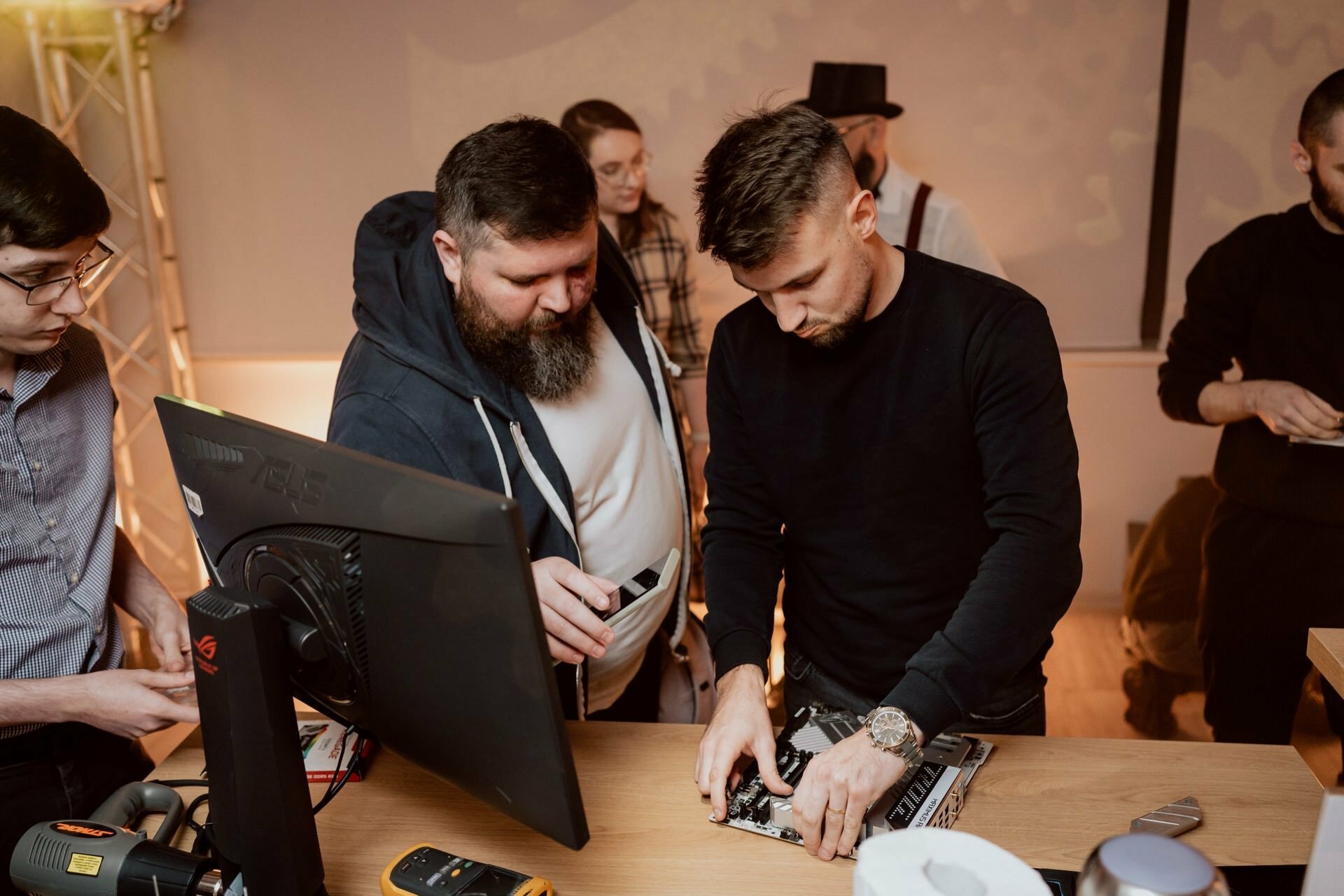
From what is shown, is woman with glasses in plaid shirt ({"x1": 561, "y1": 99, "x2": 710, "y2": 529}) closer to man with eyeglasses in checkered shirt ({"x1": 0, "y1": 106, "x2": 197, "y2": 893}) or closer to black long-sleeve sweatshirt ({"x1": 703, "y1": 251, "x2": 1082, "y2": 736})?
black long-sleeve sweatshirt ({"x1": 703, "y1": 251, "x2": 1082, "y2": 736})

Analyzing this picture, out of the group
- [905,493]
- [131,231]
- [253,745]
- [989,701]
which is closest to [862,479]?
[905,493]

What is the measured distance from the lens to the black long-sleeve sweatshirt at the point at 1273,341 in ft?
6.74

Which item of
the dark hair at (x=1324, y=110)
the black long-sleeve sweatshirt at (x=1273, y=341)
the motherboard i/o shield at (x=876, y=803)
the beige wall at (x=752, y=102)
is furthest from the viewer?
the beige wall at (x=752, y=102)

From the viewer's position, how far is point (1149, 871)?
597 millimetres

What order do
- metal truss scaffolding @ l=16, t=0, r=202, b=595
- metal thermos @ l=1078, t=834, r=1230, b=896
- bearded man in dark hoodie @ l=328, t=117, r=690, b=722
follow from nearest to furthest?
metal thermos @ l=1078, t=834, r=1230, b=896 → bearded man in dark hoodie @ l=328, t=117, r=690, b=722 → metal truss scaffolding @ l=16, t=0, r=202, b=595

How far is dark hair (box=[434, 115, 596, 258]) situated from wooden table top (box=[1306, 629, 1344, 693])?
112cm

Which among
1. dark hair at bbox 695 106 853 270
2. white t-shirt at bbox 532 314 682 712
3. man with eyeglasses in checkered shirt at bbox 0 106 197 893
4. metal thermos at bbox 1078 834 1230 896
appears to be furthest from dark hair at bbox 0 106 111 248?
metal thermos at bbox 1078 834 1230 896

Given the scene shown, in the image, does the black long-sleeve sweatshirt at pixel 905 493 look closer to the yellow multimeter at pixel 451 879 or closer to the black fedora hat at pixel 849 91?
the yellow multimeter at pixel 451 879

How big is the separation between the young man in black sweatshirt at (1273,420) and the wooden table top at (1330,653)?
0.92 meters

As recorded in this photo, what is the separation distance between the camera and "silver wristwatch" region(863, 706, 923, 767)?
1.08m

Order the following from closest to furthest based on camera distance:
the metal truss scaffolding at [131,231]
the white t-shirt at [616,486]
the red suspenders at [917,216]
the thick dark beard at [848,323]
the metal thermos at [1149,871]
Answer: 1. the metal thermos at [1149,871]
2. the thick dark beard at [848,323]
3. the white t-shirt at [616,486]
4. the red suspenders at [917,216]
5. the metal truss scaffolding at [131,231]

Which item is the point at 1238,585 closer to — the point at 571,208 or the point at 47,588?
the point at 571,208

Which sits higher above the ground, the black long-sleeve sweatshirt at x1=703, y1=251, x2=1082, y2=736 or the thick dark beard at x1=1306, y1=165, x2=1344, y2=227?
the thick dark beard at x1=1306, y1=165, x2=1344, y2=227

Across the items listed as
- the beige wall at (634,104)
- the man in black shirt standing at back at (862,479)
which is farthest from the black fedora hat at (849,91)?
the man in black shirt standing at back at (862,479)
